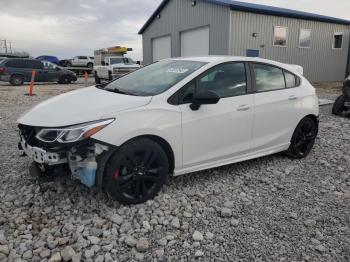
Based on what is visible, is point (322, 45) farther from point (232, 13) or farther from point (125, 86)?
point (125, 86)

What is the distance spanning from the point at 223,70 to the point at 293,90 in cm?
133

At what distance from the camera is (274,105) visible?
4.56 metres

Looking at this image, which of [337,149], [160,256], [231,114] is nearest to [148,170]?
[160,256]

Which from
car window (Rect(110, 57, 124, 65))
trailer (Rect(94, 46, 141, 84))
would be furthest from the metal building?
car window (Rect(110, 57, 124, 65))

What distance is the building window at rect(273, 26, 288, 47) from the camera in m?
19.6

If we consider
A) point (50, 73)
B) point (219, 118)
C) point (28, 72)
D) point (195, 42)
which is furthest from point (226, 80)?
point (50, 73)

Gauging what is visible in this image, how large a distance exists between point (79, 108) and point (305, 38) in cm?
2048

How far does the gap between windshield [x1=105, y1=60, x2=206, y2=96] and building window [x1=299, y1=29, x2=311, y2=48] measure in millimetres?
18398

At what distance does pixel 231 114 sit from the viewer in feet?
13.4

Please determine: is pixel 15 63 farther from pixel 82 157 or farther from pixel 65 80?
pixel 82 157

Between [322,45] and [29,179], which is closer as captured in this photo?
[29,179]

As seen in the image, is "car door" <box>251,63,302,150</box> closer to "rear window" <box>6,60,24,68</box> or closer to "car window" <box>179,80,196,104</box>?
"car window" <box>179,80,196,104</box>

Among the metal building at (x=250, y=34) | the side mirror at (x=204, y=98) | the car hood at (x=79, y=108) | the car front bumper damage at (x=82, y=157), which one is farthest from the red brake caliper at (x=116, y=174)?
the metal building at (x=250, y=34)

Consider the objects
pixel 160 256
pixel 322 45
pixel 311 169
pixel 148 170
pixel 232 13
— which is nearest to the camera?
pixel 160 256
